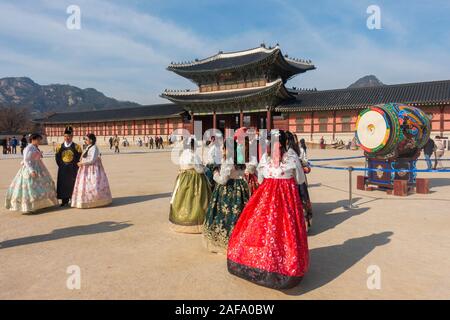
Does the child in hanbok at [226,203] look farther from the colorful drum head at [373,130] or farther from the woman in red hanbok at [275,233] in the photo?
the colorful drum head at [373,130]

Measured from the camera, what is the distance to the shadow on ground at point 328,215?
4.98 metres

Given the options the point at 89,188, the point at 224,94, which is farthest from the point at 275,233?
the point at 224,94

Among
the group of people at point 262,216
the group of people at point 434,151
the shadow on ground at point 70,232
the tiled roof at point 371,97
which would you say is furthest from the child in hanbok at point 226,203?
the tiled roof at point 371,97

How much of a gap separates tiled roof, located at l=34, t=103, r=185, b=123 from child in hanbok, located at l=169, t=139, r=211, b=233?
29.2m

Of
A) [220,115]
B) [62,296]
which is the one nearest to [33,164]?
[62,296]

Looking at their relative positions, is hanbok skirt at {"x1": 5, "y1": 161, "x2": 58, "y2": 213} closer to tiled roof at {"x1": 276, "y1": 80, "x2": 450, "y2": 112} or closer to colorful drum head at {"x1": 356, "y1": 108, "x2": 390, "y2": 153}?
colorful drum head at {"x1": 356, "y1": 108, "x2": 390, "y2": 153}

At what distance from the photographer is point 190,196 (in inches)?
187

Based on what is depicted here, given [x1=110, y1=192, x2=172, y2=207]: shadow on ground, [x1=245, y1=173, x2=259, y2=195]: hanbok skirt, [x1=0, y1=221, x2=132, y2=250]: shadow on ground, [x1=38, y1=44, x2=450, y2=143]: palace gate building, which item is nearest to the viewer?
[x1=245, y1=173, x2=259, y2=195]: hanbok skirt

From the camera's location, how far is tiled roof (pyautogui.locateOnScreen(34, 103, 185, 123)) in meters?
35.7

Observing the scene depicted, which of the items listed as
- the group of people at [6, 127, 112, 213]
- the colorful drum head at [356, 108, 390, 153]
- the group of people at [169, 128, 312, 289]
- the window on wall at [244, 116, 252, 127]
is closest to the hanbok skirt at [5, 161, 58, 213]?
the group of people at [6, 127, 112, 213]

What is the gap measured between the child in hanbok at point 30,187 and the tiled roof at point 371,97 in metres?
22.8

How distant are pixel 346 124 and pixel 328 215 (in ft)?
71.7

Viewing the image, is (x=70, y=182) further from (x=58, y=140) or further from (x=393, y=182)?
(x=58, y=140)

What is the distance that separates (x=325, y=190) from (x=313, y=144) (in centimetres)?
1959
